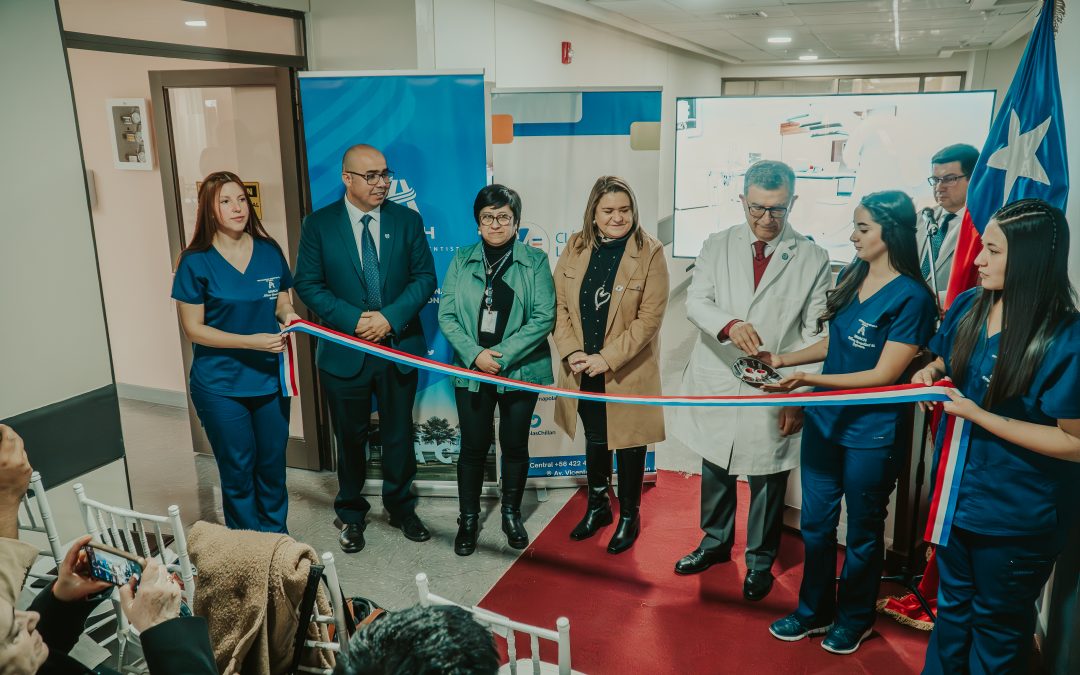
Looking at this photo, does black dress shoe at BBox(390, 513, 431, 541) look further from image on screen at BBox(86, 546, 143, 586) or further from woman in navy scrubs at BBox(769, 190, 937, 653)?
image on screen at BBox(86, 546, 143, 586)

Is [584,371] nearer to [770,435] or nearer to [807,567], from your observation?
[770,435]

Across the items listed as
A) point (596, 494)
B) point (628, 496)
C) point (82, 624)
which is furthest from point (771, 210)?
point (82, 624)

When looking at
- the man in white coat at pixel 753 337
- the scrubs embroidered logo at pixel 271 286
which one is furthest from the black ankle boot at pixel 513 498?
the scrubs embroidered logo at pixel 271 286

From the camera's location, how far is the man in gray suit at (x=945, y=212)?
110 inches

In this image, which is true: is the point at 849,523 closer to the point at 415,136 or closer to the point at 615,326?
the point at 615,326

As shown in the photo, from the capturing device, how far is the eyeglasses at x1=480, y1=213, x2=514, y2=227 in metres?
3.12

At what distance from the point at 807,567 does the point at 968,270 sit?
3.96 ft

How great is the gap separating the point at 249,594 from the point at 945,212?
285cm

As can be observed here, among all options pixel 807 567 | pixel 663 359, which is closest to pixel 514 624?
pixel 807 567

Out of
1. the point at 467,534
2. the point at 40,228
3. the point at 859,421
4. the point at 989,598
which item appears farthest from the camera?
the point at 467,534

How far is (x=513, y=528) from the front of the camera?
133 inches

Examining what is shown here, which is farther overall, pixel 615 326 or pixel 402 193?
pixel 402 193

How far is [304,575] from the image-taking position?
1.65 meters

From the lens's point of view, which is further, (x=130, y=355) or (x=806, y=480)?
(x=130, y=355)
